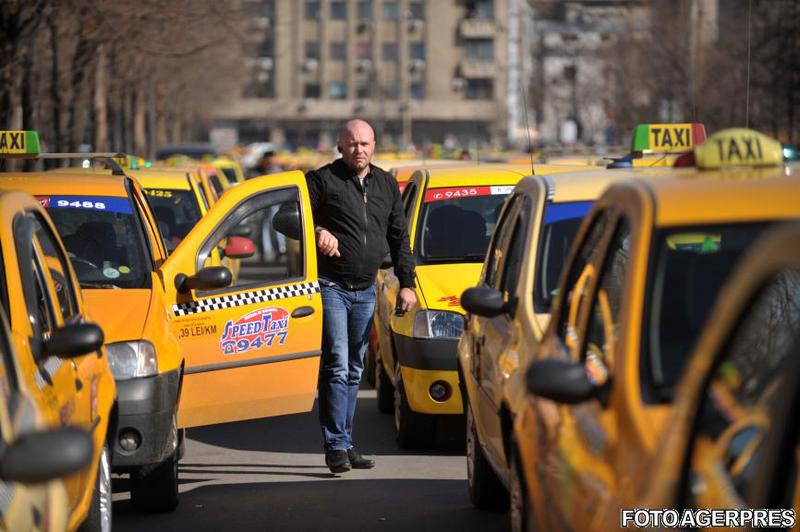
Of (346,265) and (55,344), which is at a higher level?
(55,344)

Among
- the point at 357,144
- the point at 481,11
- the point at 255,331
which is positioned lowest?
the point at 255,331

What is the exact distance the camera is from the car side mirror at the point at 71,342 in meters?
5.71

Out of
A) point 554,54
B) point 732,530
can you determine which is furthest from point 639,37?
point 732,530

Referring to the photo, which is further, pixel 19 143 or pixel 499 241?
pixel 19 143

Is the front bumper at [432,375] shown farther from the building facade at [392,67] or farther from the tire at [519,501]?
the building facade at [392,67]

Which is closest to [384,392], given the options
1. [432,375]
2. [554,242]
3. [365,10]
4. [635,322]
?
[432,375]

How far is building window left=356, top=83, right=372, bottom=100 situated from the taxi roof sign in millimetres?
125743

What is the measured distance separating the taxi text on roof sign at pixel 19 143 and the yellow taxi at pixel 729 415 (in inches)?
306

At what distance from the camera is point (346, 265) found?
9039 millimetres

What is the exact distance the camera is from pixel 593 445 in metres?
4.61

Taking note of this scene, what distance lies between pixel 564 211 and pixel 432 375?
2140mm

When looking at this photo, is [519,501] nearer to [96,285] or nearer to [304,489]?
[304,489]

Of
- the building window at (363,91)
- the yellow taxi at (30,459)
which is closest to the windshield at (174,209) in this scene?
the yellow taxi at (30,459)

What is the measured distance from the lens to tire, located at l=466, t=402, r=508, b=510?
25.1 ft
